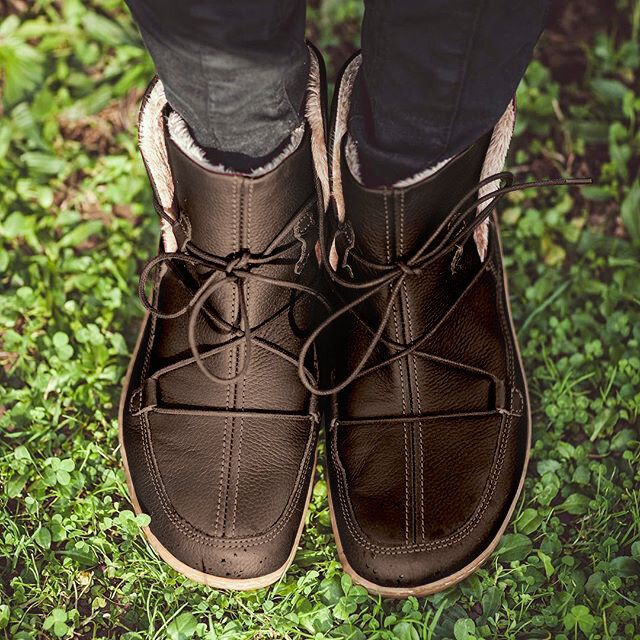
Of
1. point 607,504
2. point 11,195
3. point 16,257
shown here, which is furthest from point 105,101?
point 607,504

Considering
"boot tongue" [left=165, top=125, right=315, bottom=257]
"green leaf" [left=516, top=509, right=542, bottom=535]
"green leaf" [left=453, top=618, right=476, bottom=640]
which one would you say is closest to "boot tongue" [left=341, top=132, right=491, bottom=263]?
"boot tongue" [left=165, top=125, right=315, bottom=257]

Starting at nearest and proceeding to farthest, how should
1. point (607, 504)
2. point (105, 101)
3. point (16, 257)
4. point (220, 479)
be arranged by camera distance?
point (220, 479) → point (607, 504) → point (16, 257) → point (105, 101)

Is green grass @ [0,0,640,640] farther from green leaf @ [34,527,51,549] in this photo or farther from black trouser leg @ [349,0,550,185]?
black trouser leg @ [349,0,550,185]

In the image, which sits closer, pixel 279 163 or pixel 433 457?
pixel 279 163

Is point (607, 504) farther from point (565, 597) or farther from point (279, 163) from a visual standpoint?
point (279, 163)

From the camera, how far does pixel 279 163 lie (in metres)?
1.41

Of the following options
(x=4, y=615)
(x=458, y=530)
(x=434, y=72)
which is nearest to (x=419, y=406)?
(x=458, y=530)

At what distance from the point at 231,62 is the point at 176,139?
0.31 meters

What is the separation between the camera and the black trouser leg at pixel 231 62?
110 centimetres

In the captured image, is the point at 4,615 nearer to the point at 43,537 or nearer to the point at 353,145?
the point at 43,537

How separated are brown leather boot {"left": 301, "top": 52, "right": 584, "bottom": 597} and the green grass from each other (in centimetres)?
17

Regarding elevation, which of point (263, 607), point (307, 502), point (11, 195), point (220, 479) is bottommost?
point (263, 607)

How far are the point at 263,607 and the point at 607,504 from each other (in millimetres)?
925

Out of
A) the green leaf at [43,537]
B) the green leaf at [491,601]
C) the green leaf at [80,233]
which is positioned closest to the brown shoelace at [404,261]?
the green leaf at [491,601]
